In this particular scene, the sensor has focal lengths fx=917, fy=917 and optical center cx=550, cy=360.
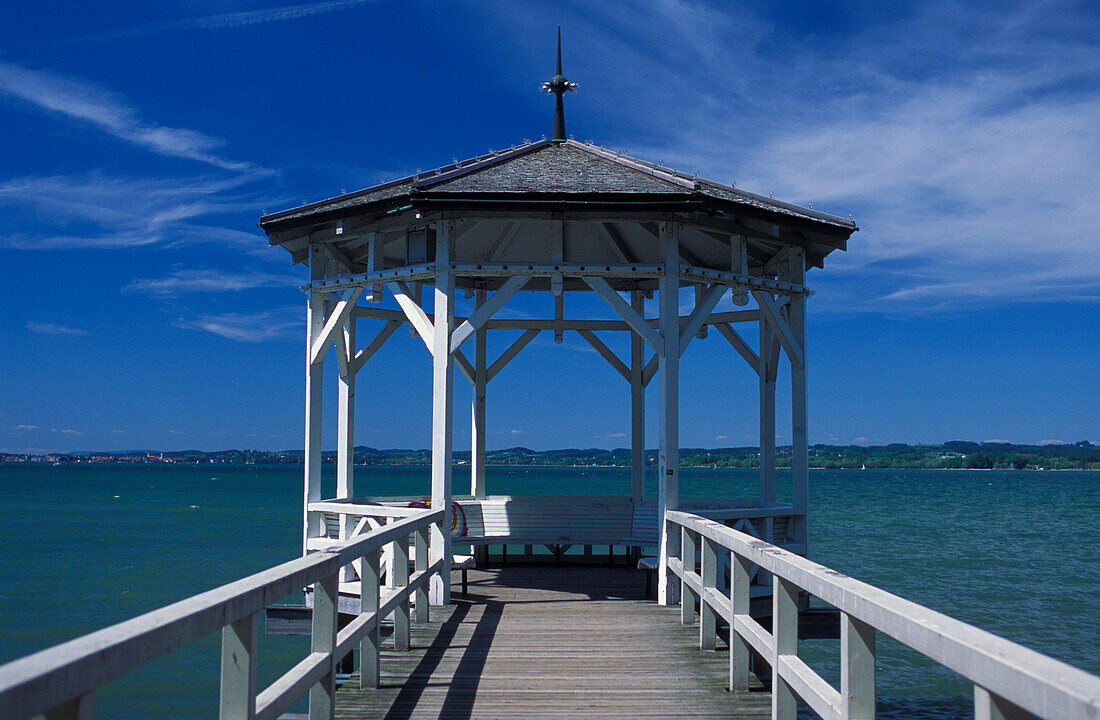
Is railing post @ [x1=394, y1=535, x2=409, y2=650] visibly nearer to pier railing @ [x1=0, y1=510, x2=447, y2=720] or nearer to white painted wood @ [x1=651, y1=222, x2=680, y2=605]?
pier railing @ [x1=0, y1=510, x2=447, y2=720]

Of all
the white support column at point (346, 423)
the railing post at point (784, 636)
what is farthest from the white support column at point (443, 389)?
the railing post at point (784, 636)

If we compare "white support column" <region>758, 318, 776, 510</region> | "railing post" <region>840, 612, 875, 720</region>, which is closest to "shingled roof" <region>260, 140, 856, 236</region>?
"white support column" <region>758, 318, 776, 510</region>

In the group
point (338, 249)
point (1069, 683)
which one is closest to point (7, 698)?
point (1069, 683)

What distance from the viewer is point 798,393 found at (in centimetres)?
985

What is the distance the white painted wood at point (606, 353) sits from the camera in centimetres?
1251

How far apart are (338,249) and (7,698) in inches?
371

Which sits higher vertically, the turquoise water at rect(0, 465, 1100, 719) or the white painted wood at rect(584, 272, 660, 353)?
the white painted wood at rect(584, 272, 660, 353)

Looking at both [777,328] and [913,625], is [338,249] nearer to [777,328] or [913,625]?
[777,328]

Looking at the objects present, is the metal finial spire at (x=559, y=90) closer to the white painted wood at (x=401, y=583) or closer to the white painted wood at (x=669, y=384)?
the white painted wood at (x=669, y=384)

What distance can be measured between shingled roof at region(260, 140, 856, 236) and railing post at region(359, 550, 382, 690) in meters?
4.02

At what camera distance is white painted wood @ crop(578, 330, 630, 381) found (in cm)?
1251

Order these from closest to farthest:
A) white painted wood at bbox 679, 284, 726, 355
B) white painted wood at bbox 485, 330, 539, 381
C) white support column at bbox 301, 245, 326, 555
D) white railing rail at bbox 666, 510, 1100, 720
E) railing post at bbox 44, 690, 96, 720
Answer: white railing rail at bbox 666, 510, 1100, 720 < railing post at bbox 44, 690, 96, 720 < white painted wood at bbox 679, 284, 726, 355 < white support column at bbox 301, 245, 326, 555 < white painted wood at bbox 485, 330, 539, 381

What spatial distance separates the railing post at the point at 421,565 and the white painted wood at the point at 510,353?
5.28 meters

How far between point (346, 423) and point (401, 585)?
4468mm
